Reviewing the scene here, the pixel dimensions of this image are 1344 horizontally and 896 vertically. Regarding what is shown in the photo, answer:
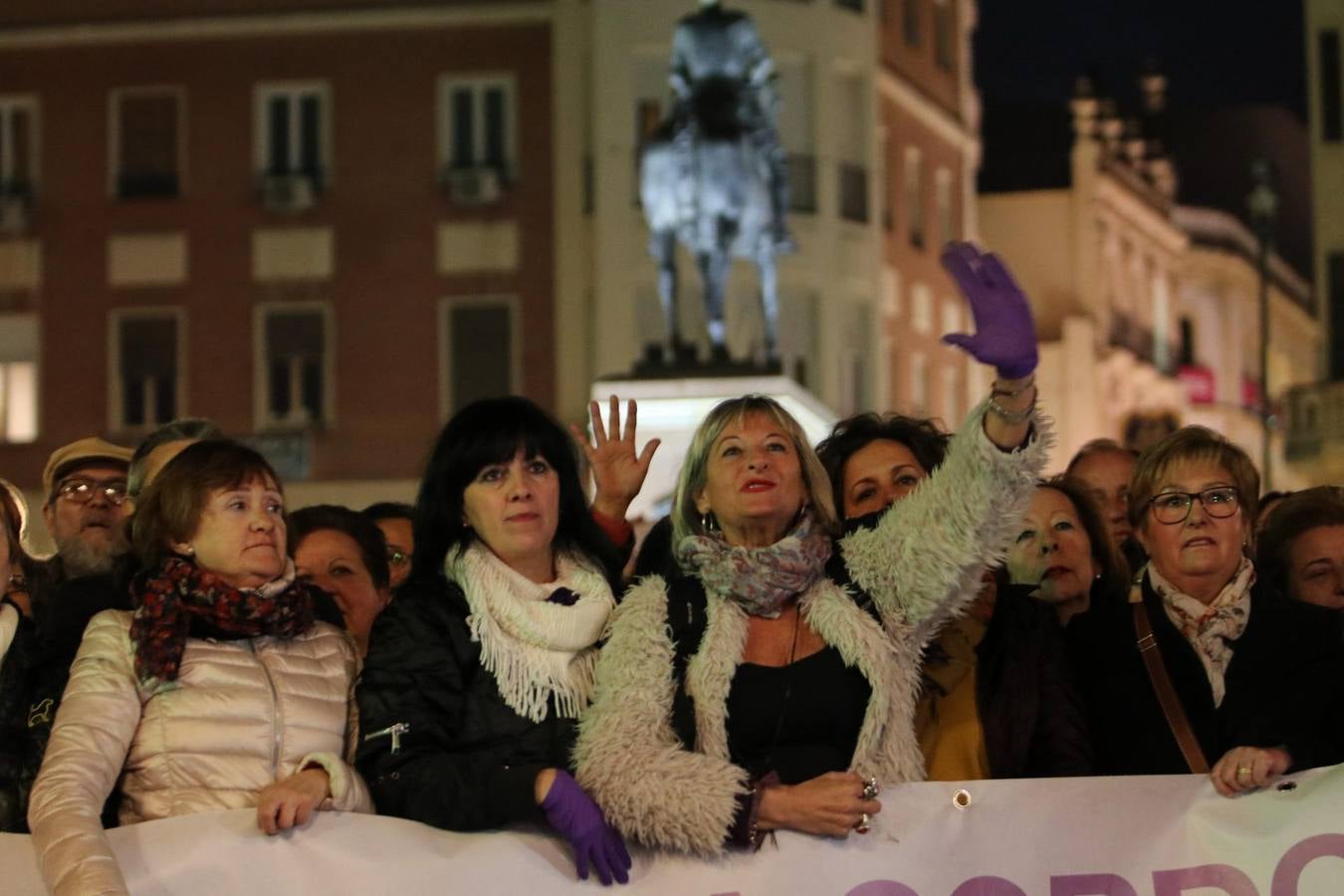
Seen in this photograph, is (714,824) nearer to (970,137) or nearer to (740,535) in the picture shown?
(740,535)

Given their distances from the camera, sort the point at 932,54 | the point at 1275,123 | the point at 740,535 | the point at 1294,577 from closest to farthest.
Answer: the point at 740,535 → the point at 1294,577 → the point at 932,54 → the point at 1275,123

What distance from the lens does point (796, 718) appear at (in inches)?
198

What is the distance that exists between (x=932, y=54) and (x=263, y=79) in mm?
9226

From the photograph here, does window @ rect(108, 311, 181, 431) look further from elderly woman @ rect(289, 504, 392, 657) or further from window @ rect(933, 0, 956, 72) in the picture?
elderly woman @ rect(289, 504, 392, 657)

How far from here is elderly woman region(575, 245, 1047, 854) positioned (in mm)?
4926

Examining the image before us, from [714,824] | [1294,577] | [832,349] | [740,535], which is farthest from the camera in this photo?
[832,349]

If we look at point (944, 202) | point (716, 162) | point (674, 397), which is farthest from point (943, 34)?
point (674, 397)

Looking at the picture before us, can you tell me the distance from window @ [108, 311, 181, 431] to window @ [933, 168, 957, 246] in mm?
10402

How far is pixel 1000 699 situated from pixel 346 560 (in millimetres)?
2054

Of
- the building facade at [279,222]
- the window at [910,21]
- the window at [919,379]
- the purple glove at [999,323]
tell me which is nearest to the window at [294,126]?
the building facade at [279,222]

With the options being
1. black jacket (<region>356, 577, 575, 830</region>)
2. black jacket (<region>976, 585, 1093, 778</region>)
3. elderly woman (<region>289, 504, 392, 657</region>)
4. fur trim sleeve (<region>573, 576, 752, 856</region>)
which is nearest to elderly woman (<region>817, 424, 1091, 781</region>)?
black jacket (<region>976, 585, 1093, 778</region>)

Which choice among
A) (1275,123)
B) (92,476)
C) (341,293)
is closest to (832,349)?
(341,293)

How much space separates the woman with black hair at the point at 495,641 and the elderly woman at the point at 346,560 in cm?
128

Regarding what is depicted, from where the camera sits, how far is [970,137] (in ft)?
118
